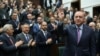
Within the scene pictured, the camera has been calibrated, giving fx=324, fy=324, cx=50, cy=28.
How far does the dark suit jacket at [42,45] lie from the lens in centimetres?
952

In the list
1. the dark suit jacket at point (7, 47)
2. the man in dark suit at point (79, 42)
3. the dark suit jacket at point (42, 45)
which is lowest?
the dark suit jacket at point (42, 45)

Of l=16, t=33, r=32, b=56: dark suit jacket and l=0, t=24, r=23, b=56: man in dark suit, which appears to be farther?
l=16, t=33, r=32, b=56: dark suit jacket

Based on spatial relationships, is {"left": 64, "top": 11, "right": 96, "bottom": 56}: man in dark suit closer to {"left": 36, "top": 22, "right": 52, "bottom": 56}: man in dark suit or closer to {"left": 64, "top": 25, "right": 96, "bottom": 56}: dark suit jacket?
{"left": 64, "top": 25, "right": 96, "bottom": 56}: dark suit jacket

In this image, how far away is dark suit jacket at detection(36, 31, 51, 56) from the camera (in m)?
9.52

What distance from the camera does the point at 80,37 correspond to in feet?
Answer: 19.6

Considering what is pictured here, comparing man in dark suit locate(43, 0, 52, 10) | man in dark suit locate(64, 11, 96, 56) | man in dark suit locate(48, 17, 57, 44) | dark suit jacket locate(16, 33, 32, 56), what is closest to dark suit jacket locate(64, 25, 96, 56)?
man in dark suit locate(64, 11, 96, 56)

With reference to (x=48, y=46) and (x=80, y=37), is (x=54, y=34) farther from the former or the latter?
(x=80, y=37)

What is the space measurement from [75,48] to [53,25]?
516cm

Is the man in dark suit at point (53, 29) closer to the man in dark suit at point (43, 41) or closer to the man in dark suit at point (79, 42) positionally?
the man in dark suit at point (43, 41)

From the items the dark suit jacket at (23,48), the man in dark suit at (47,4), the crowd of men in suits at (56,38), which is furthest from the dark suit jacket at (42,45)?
the man in dark suit at (47,4)

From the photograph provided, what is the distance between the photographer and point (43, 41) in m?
9.52

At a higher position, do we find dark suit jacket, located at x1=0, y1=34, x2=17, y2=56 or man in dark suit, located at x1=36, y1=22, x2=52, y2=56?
dark suit jacket, located at x1=0, y1=34, x2=17, y2=56

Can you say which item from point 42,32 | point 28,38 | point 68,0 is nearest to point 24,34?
point 28,38

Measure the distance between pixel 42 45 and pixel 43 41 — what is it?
122 mm
